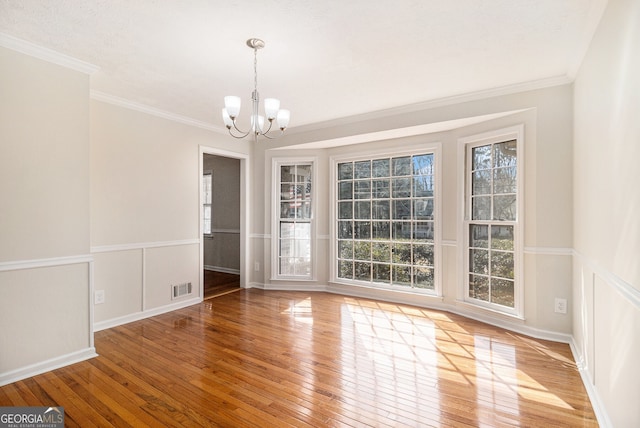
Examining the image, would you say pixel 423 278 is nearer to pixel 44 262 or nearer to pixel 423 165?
pixel 423 165

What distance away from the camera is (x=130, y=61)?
2850 mm

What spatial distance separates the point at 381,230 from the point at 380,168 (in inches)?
36.6

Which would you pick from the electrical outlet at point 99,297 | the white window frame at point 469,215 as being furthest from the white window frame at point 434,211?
the electrical outlet at point 99,297

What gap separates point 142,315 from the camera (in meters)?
3.95

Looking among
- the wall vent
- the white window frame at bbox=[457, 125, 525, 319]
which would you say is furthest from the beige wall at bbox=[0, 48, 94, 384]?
the white window frame at bbox=[457, 125, 525, 319]

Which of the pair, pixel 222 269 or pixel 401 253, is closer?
pixel 401 253

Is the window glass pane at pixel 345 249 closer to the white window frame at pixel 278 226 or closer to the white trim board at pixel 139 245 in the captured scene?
the white window frame at pixel 278 226

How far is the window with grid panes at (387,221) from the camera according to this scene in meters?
4.41

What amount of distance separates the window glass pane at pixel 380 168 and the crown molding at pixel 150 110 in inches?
94.6

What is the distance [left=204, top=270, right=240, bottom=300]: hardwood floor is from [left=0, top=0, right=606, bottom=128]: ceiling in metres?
3.02

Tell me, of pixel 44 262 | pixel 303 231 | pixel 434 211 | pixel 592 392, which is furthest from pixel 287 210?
pixel 592 392

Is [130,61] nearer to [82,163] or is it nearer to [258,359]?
[82,163]

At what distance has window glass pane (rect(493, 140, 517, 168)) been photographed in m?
3.52

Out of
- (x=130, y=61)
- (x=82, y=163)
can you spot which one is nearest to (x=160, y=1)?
(x=130, y=61)
